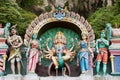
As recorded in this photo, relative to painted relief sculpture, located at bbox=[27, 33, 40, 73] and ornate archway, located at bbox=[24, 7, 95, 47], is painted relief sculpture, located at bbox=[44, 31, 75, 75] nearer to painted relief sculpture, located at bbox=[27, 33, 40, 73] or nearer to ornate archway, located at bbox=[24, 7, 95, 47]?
→ painted relief sculpture, located at bbox=[27, 33, 40, 73]

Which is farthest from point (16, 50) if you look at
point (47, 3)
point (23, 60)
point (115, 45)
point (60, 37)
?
point (47, 3)

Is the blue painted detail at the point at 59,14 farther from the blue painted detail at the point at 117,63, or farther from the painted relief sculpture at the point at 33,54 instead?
the blue painted detail at the point at 117,63

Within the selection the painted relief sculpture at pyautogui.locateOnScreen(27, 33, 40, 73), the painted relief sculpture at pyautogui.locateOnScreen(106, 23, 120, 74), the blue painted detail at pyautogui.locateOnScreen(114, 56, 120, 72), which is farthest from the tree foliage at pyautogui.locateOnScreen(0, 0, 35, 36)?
the blue painted detail at pyautogui.locateOnScreen(114, 56, 120, 72)

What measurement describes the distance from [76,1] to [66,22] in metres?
19.5

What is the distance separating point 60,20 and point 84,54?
4.78 ft

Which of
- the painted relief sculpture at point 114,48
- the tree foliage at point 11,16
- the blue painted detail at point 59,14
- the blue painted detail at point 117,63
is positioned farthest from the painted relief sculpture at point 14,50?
the tree foliage at point 11,16

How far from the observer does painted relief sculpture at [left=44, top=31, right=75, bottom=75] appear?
1171cm

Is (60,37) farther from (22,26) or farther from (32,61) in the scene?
(22,26)

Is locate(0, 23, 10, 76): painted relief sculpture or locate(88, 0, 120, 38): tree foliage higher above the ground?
locate(88, 0, 120, 38): tree foliage

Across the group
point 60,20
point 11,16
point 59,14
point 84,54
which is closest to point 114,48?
point 84,54

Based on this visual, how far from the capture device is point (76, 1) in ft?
103

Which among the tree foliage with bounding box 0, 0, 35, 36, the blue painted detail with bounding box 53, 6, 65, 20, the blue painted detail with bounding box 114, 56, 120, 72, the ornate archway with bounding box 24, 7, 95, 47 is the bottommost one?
the blue painted detail with bounding box 114, 56, 120, 72

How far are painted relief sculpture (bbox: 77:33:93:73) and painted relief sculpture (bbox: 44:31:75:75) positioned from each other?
42 centimetres

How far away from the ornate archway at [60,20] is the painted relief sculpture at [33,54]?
0.91 feet
